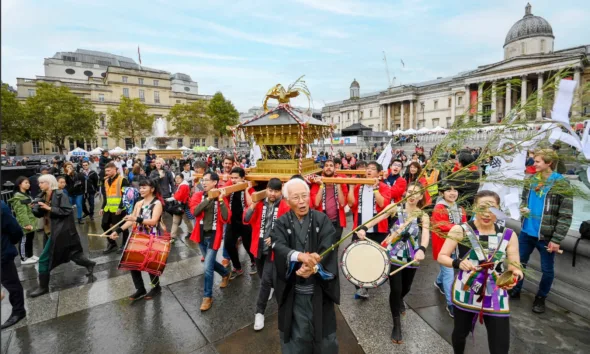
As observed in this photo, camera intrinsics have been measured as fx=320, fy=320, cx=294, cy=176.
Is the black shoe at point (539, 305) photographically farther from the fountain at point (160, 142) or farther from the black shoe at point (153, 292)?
the fountain at point (160, 142)

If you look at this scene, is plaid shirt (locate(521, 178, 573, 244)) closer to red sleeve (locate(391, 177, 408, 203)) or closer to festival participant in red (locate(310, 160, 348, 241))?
red sleeve (locate(391, 177, 408, 203))

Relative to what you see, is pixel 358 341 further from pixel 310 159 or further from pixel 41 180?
pixel 41 180

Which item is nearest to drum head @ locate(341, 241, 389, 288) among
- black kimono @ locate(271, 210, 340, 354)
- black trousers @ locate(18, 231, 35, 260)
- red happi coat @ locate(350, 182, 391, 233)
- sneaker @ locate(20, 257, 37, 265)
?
black kimono @ locate(271, 210, 340, 354)

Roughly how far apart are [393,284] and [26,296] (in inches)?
231

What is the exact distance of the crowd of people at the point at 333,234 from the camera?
3.14 metres

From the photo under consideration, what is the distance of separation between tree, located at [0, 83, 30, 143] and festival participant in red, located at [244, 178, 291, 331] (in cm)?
4214

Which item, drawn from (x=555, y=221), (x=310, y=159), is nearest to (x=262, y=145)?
(x=310, y=159)

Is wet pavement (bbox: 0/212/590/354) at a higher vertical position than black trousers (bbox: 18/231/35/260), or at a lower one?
lower

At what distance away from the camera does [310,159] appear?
5914 millimetres

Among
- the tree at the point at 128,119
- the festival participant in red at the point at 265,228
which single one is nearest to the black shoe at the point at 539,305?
the festival participant in red at the point at 265,228

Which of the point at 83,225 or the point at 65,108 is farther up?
the point at 65,108

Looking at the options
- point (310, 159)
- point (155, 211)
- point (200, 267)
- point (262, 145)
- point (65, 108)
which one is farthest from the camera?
point (65, 108)

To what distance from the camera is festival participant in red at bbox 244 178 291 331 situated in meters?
4.36

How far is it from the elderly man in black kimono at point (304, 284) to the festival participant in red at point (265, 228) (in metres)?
0.89
